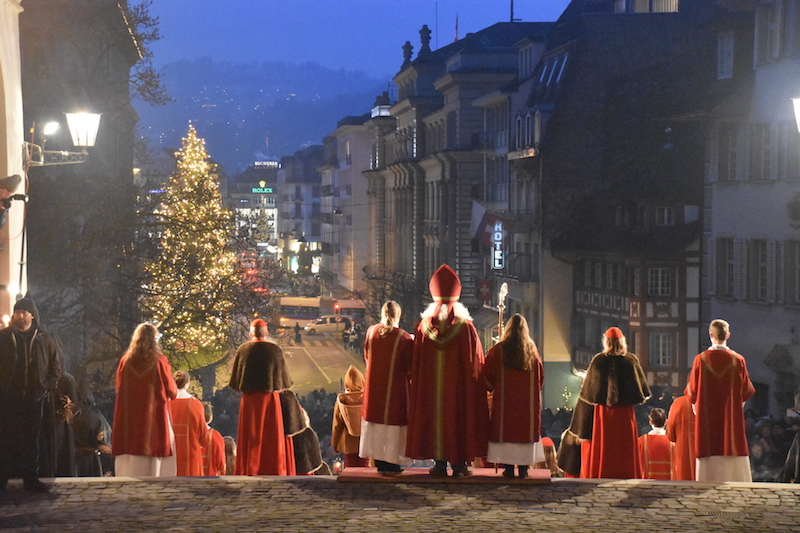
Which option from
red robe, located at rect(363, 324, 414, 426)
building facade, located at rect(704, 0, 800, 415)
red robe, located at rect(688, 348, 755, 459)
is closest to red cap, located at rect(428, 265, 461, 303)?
red robe, located at rect(363, 324, 414, 426)

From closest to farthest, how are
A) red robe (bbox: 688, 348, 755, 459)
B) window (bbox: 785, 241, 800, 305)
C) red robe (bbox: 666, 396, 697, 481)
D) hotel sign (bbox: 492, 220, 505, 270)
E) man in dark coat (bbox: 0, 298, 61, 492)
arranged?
man in dark coat (bbox: 0, 298, 61, 492) < red robe (bbox: 688, 348, 755, 459) < red robe (bbox: 666, 396, 697, 481) < window (bbox: 785, 241, 800, 305) < hotel sign (bbox: 492, 220, 505, 270)

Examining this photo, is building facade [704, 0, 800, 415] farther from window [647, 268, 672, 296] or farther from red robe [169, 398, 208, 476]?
red robe [169, 398, 208, 476]

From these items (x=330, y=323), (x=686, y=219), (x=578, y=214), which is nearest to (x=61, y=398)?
(x=686, y=219)

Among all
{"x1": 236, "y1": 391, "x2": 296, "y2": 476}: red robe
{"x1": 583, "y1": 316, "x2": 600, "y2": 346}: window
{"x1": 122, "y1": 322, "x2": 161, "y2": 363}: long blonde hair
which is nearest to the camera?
{"x1": 122, "y1": 322, "x2": 161, "y2": 363}: long blonde hair

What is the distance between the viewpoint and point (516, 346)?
1265cm

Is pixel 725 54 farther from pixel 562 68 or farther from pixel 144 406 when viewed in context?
pixel 144 406

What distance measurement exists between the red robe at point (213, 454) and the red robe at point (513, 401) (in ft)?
12.0

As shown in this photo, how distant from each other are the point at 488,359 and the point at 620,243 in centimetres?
3109

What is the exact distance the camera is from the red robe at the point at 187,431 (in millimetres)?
14570

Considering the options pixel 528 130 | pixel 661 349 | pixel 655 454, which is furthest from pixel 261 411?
pixel 528 130

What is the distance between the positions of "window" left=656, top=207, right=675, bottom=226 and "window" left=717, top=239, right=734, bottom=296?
5.98 meters

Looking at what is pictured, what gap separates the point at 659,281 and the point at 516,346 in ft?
99.7

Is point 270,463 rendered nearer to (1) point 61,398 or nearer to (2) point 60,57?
(1) point 61,398

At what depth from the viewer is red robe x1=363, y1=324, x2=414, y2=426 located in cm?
1302
